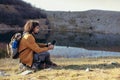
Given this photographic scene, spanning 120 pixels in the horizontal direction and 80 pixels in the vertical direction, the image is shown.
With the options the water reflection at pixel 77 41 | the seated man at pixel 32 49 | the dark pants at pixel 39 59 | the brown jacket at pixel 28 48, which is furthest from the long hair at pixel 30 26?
the water reflection at pixel 77 41

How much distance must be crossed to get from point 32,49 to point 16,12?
2998 inches

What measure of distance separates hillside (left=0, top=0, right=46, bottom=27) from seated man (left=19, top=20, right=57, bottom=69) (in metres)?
66.9

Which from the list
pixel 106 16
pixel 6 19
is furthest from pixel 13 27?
pixel 106 16

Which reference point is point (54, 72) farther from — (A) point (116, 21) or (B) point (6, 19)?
(A) point (116, 21)

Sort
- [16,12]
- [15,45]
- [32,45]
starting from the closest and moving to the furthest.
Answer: [32,45] < [15,45] < [16,12]

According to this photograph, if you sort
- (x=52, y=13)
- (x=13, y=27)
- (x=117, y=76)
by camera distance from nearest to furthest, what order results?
(x=117, y=76) → (x=13, y=27) → (x=52, y=13)

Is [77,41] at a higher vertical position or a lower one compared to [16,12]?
lower

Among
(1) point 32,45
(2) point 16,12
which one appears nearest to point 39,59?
(1) point 32,45

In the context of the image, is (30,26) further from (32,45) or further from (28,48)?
(28,48)

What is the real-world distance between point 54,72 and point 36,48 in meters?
1.34

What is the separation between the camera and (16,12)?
92.1 meters

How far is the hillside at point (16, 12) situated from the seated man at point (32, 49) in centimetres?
6689

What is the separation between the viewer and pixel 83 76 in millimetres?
14867

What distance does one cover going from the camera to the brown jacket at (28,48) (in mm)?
16594
